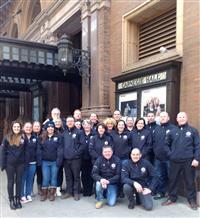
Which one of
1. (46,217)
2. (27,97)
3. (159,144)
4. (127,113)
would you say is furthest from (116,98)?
(27,97)

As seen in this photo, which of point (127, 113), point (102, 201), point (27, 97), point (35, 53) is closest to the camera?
point (102, 201)

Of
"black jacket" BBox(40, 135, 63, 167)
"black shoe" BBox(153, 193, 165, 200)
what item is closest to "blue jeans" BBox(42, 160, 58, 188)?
"black jacket" BBox(40, 135, 63, 167)

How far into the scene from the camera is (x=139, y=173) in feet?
18.9

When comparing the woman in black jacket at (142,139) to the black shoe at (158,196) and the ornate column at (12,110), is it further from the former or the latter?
the ornate column at (12,110)

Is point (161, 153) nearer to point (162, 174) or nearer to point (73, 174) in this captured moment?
point (162, 174)

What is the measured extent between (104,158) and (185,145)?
57.7 inches

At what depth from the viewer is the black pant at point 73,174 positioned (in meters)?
6.47

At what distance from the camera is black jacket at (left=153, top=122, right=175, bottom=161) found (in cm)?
631

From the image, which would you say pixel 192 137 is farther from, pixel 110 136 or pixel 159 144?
pixel 110 136

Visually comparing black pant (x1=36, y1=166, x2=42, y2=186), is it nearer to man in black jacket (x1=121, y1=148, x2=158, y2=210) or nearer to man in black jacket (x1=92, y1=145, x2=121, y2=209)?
man in black jacket (x1=92, y1=145, x2=121, y2=209)

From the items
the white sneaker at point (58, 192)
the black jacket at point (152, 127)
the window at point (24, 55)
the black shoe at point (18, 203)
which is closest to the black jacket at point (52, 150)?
the white sneaker at point (58, 192)

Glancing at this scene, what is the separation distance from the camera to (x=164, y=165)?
6.55 metres

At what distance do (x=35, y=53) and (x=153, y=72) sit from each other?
5080 mm

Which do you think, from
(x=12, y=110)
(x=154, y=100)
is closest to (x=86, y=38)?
(x=154, y=100)
